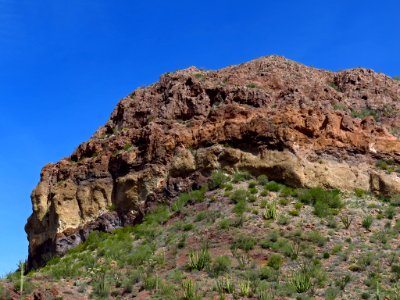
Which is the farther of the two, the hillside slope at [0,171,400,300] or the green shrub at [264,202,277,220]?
the green shrub at [264,202,277,220]

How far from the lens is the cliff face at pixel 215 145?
3011cm

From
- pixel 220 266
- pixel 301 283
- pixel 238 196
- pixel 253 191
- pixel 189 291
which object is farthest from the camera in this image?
pixel 253 191

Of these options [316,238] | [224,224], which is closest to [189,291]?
[224,224]

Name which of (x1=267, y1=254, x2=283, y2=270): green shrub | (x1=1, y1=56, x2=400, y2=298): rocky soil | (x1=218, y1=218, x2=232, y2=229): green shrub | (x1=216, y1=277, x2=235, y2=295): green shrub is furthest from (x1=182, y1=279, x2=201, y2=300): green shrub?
(x1=1, y1=56, x2=400, y2=298): rocky soil

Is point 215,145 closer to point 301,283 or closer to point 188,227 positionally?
point 188,227

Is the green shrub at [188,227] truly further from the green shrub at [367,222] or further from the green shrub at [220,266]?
the green shrub at [367,222]

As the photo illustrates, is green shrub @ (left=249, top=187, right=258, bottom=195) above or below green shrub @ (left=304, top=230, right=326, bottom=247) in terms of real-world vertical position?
above

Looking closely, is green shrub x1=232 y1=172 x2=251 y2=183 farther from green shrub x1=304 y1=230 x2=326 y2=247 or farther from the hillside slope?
green shrub x1=304 y1=230 x2=326 y2=247

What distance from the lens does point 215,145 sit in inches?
1220

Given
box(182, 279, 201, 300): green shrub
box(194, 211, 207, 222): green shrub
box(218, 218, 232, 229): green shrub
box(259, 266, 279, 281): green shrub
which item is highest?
box(194, 211, 207, 222): green shrub

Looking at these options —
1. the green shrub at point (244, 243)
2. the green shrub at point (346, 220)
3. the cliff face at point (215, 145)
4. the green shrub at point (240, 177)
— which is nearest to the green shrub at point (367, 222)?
the green shrub at point (346, 220)

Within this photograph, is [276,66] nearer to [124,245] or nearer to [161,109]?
[161,109]

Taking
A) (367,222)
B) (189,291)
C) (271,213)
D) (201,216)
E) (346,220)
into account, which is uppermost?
(201,216)

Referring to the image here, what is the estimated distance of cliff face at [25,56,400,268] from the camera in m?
30.1
